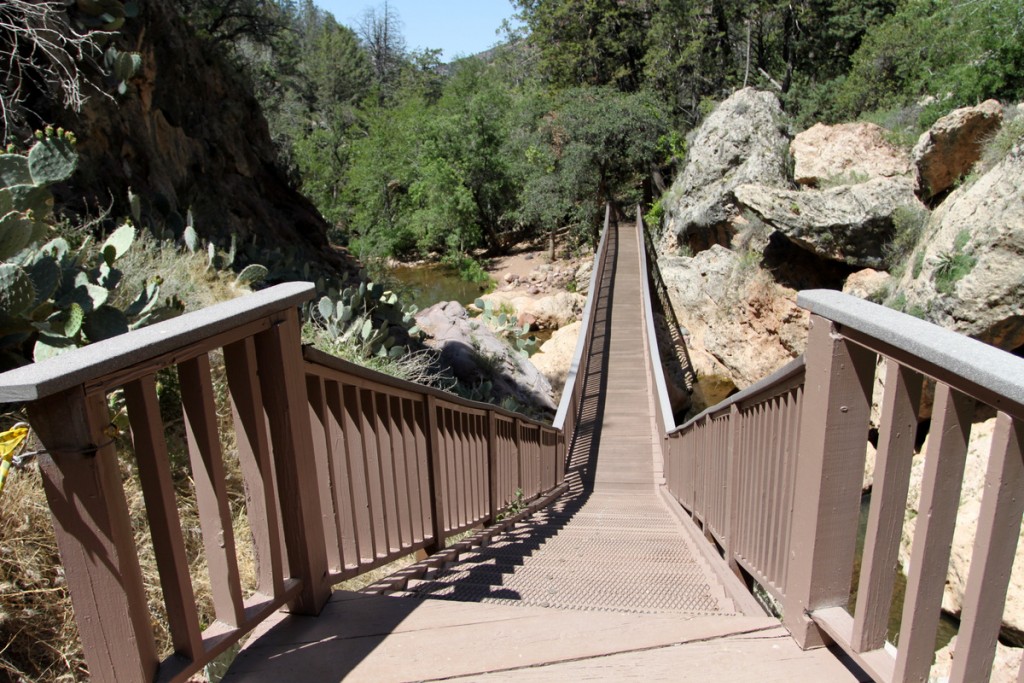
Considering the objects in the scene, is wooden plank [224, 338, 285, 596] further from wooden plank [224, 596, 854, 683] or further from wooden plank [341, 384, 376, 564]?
wooden plank [341, 384, 376, 564]

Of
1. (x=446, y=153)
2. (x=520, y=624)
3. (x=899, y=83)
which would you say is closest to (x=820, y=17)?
(x=899, y=83)

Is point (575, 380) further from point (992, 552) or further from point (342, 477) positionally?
point (992, 552)

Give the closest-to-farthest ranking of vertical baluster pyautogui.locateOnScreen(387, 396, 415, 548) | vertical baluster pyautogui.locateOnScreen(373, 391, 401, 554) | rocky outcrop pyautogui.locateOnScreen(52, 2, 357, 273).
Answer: vertical baluster pyautogui.locateOnScreen(373, 391, 401, 554), vertical baluster pyautogui.locateOnScreen(387, 396, 415, 548), rocky outcrop pyautogui.locateOnScreen(52, 2, 357, 273)

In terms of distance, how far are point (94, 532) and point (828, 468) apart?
191 centimetres

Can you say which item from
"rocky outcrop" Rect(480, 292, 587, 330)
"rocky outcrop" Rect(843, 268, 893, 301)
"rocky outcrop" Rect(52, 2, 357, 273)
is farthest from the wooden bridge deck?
"rocky outcrop" Rect(480, 292, 587, 330)

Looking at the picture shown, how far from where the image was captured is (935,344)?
1550 mm

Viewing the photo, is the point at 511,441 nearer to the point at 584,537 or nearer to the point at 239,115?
the point at 584,537

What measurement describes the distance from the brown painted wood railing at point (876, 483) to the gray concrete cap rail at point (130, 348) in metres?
1.62

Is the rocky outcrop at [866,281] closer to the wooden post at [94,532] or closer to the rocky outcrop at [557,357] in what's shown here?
the rocky outcrop at [557,357]

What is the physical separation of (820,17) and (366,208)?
23.7 metres

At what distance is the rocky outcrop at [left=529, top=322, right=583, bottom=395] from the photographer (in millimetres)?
17484

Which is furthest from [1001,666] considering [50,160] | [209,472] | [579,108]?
[579,108]

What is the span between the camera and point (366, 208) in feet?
132

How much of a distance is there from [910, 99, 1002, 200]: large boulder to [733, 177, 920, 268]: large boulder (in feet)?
1.70
